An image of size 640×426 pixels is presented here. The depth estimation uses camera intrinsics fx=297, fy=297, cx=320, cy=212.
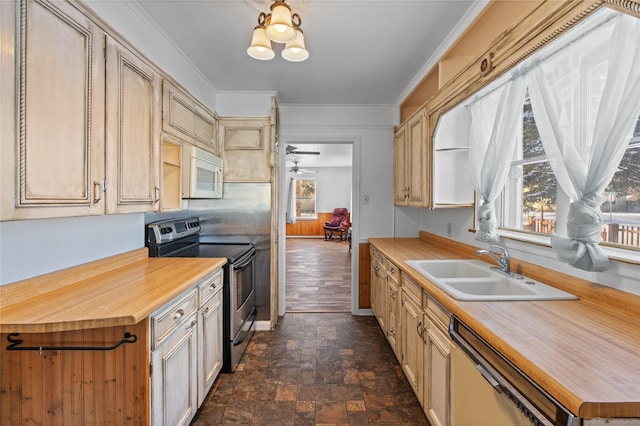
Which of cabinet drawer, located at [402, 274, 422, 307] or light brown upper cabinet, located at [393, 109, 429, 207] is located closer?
cabinet drawer, located at [402, 274, 422, 307]

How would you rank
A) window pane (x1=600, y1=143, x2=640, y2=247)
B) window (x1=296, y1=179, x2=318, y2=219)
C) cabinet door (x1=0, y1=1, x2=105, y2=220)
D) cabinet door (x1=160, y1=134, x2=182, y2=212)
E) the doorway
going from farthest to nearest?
1. window (x1=296, y1=179, x2=318, y2=219)
2. the doorway
3. cabinet door (x1=160, y1=134, x2=182, y2=212)
4. window pane (x1=600, y1=143, x2=640, y2=247)
5. cabinet door (x1=0, y1=1, x2=105, y2=220)

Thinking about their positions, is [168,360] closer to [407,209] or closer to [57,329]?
[57,329]

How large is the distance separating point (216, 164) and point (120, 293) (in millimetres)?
1658

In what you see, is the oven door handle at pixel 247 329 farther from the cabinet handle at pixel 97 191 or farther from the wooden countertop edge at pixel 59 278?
the cabinet handle at pixel 97 191

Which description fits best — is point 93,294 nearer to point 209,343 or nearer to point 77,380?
point 77,380

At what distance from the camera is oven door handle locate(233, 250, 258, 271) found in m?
2.41

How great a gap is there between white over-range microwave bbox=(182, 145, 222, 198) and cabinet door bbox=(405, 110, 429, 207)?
1857mm

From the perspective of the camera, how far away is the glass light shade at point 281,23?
57.9 inches

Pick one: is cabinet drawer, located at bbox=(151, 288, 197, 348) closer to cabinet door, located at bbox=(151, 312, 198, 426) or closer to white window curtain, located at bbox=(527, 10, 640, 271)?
cabinet door, located at bbox=(151, 312, 198, 426)

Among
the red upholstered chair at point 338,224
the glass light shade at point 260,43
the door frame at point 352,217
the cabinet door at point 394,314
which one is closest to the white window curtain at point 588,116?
the cabinet door at point 394,314

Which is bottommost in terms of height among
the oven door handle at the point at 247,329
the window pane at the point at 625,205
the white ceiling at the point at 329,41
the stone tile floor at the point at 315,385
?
the stone tile floor at the point at 315,385

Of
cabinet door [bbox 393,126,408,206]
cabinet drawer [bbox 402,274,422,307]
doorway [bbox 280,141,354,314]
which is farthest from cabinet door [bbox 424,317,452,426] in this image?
doorway [bbox 280,141,354,314]

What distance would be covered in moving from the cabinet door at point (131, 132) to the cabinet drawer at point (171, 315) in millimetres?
550

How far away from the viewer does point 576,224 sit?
1.19m
